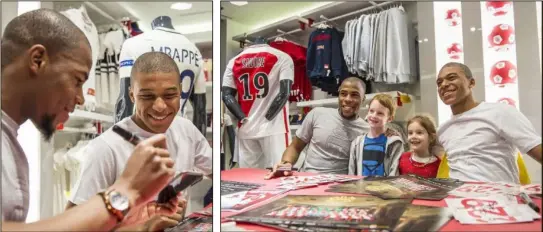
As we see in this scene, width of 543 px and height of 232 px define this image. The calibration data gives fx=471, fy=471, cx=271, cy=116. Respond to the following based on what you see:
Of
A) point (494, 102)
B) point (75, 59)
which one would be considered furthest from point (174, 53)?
point (494, 102)

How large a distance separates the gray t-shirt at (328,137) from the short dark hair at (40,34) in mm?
1074

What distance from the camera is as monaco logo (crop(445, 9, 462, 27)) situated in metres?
2.05

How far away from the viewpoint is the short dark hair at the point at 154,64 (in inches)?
82.6

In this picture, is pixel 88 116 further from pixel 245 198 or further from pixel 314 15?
pixel 314 15

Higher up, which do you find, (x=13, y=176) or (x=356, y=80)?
(x=356, y=80)

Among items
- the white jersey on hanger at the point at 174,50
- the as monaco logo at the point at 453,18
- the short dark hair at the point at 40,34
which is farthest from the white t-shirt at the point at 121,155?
the as monaco logo at the point at 453,18

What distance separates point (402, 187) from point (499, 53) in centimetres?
71

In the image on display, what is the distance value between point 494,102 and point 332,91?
0.68 m

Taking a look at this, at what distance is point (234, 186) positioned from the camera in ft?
6.99

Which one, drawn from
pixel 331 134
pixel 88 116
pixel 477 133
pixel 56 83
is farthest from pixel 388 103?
pixel 56 83

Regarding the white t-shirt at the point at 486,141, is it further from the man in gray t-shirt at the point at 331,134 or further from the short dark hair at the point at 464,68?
the man in gray t-shirt at the point at 331,134

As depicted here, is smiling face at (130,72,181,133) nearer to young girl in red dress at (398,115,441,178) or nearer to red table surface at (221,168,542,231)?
red table surface at (221,168,542,231)

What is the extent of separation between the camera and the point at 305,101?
212 cm

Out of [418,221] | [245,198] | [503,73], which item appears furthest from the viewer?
[245,198]
